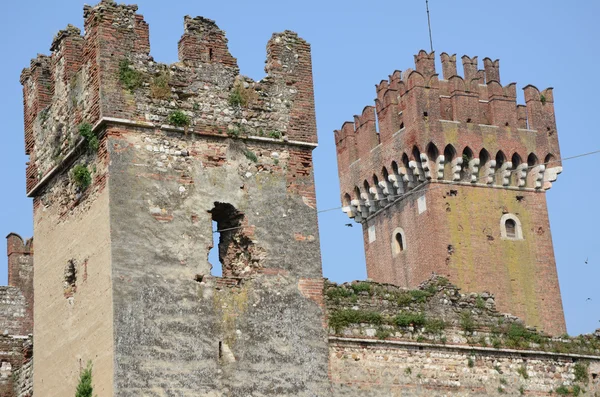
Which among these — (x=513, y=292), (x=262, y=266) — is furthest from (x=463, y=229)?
(x=262, y=266)

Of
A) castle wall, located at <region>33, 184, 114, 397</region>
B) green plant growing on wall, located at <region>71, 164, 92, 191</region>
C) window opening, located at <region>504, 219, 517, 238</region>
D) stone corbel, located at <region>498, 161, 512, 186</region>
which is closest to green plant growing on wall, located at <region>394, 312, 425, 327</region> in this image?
castle wall, located at <region>33, 184, 114, 397</region>

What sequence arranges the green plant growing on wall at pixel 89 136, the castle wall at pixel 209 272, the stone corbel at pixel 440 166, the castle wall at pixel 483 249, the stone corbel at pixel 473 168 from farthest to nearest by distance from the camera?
the stone corbel at pixel 473 168 < the stone corbel at pixel 440 166 < the castle wall at pixel 483 249 < the green plant growing on wall at pixel 89 136 < the castle wall at pixel 209 272

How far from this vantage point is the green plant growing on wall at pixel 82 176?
65.9 ft

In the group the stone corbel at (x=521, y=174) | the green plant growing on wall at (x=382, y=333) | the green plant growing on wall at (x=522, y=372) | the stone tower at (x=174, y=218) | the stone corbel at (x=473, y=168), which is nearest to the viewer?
the stone tower at (x=174, y=218)

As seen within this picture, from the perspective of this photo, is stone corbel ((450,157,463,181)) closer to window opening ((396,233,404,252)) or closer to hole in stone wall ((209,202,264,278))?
window opening ((396,233,404,252))

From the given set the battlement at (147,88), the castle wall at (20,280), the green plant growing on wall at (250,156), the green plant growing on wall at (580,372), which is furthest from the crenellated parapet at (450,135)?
the green plant growing on wall at (250,156)

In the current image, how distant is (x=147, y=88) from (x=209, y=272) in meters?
2.88

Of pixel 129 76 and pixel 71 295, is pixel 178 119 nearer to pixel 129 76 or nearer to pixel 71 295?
pixel 129 76

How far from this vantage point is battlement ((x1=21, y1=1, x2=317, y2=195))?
20094 millimetres

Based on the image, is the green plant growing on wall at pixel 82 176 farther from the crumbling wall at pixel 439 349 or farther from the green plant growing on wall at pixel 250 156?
the crumbling wall at pixel 439 349

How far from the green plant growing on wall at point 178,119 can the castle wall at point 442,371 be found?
13.1 ft

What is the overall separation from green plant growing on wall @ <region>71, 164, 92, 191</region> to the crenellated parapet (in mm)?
21848

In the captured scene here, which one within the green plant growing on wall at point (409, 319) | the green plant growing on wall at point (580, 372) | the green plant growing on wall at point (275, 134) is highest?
the green plant growing on wall at point (275, 134)

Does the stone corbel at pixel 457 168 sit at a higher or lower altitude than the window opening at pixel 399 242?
higher
